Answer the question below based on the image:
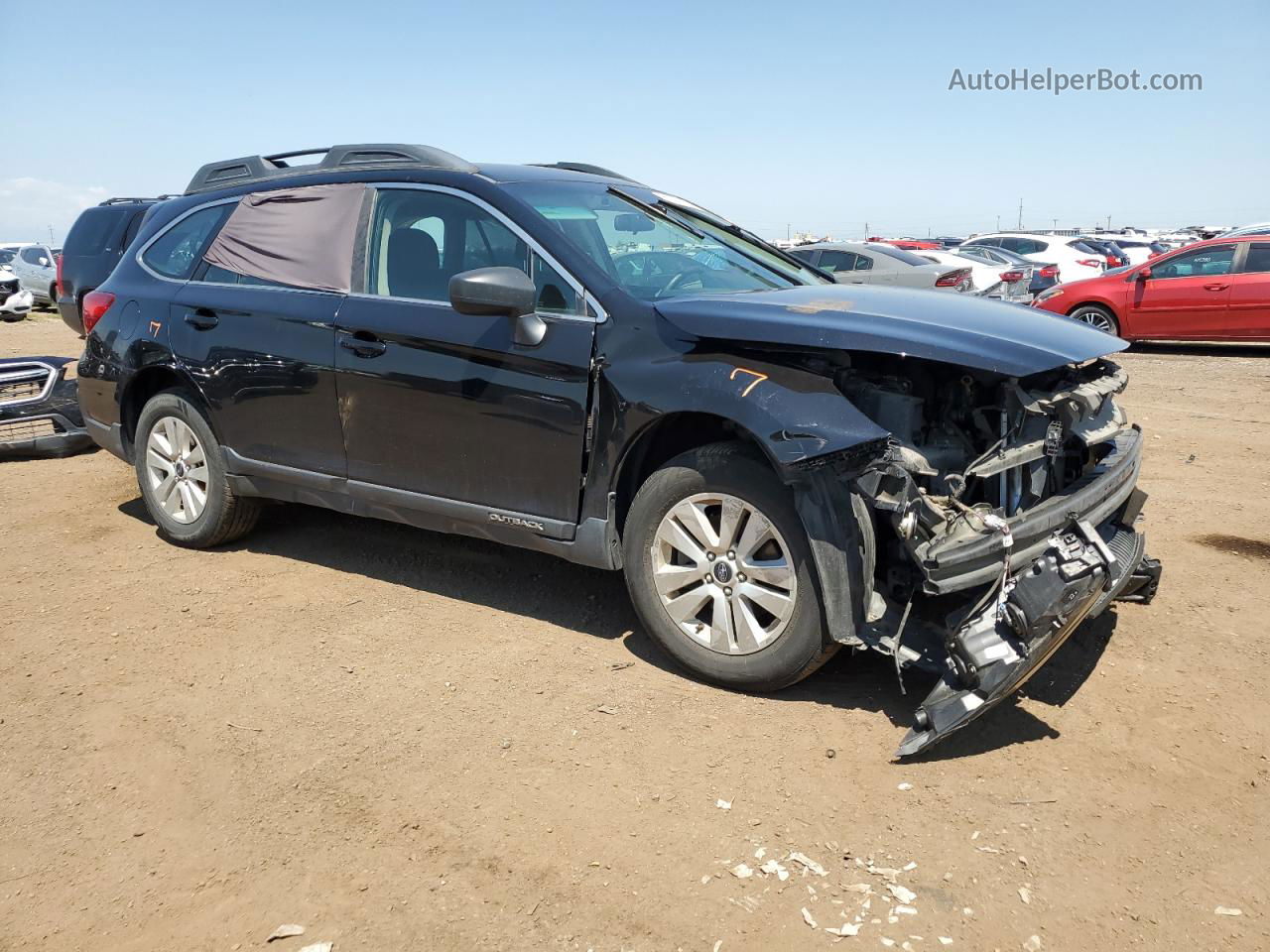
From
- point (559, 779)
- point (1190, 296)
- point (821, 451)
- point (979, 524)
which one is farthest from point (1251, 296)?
point (559, 779)

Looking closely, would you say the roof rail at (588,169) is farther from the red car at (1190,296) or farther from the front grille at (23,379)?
the red car at (1190,296)

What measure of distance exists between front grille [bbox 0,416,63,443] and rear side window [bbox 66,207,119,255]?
205 inches

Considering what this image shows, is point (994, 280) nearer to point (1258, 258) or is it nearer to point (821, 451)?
point (1258, 258)

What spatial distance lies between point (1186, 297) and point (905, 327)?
1213 centimetres

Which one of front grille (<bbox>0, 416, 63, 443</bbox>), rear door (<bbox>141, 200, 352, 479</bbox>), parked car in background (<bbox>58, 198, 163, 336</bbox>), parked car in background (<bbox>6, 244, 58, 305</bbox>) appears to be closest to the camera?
rear door (<bbox>141, 200, 352, 479</bbox>)

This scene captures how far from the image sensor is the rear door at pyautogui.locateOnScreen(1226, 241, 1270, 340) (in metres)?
13.2

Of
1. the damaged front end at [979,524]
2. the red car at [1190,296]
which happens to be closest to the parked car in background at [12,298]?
the red car at [1190,296]

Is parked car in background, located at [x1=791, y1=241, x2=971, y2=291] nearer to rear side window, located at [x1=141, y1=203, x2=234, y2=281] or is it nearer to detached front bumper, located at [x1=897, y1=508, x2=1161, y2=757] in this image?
rear side window, located at [x1=141, y1=203, x2=234, y2=281]

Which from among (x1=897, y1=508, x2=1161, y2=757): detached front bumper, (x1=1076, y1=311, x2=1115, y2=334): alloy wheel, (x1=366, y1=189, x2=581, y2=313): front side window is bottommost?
(x1=897, y1=508, x2=1161, y2=757): detached front bumper

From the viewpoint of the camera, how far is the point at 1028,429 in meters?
3.55

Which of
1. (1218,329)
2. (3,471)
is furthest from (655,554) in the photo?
(1218,329)

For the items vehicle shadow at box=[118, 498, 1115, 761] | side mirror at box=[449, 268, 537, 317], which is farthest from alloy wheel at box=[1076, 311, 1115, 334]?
side mirror at box=[449, 268, 537, 317]

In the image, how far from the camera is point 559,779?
330 centimetres

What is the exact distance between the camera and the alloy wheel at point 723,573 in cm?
361
